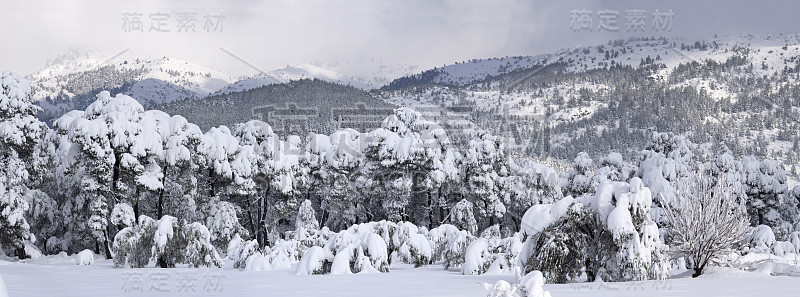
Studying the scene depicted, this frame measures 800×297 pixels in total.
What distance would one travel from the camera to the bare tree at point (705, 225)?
1273 cm

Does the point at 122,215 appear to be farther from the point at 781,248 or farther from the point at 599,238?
the point at 781,248

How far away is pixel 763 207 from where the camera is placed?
1791 inches

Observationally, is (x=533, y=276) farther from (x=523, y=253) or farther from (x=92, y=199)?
(x=92, y=199)

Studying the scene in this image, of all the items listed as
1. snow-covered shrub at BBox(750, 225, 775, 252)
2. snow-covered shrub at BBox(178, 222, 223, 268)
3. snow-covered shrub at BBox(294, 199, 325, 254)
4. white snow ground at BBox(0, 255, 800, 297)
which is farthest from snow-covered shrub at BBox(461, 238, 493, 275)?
snow-covered shrub at BBox(750, 225, 775, 252)

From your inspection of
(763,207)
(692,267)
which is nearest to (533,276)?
(692,267)

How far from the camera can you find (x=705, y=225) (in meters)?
12.8

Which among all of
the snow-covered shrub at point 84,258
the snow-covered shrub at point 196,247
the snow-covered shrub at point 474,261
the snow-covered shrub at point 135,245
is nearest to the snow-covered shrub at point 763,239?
the snow-covered shrub at point 474,261

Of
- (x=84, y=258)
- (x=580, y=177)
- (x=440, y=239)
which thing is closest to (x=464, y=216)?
(x=440, y=239)

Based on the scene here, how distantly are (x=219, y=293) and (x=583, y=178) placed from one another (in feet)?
134

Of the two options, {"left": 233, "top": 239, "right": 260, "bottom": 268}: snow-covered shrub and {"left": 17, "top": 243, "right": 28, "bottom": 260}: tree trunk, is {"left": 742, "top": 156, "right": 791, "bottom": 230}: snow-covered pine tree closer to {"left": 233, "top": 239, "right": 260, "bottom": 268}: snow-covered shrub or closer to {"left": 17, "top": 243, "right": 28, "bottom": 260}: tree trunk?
{"left": 233, "top": 239, "right": 260, "bottom": 268}: snow-covered shrub

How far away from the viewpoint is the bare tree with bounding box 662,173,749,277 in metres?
12.7

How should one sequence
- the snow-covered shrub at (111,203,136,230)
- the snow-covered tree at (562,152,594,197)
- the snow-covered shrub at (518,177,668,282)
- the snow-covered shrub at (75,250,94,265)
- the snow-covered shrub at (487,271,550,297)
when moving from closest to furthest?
the snow-covered shrub at (487,271,550,297) → the snow-covered shrub at (518,177,668,282) → the snow-covered shrub at (75,250,94,265) → the snow-covered shrub at (111,203,136,230) → the snow-covered tree at (562,152,594,197)

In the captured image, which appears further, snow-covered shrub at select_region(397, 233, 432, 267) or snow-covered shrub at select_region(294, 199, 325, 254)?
snow-covered shrub at select_region(397, 233, 432, 267)

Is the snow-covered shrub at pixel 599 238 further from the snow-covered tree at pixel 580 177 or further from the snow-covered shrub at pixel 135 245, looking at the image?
the snow-covered tree at pixel 580 177
